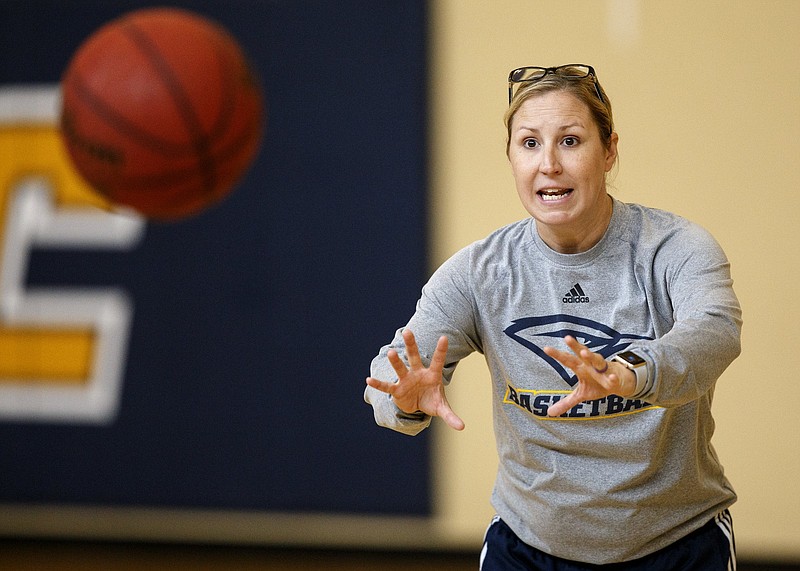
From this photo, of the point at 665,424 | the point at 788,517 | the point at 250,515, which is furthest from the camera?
the point at 250,515

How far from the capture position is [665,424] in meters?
1.72

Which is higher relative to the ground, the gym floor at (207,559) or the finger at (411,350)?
the finger at (411,350)

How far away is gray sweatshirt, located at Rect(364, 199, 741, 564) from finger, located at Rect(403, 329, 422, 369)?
54 mm

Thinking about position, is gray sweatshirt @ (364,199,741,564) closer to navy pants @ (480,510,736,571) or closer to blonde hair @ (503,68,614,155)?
navy pants @ (480,510,736,571)

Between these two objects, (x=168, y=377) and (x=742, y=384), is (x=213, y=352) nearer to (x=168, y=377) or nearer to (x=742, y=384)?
(x=168, y=377)

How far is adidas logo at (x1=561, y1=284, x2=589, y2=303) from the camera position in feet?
5.77

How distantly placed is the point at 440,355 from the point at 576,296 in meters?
0.27

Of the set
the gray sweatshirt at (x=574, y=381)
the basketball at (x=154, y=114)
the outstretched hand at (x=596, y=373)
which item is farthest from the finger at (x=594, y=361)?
the basketball at (x=154, y=114)

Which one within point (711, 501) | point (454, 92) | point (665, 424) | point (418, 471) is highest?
point (454, 92)

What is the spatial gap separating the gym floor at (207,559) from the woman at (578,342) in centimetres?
231

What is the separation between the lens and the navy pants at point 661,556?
5.80ft

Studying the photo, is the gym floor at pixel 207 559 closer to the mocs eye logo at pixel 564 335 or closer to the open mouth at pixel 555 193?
the mocs eye logo at pixel 564 335

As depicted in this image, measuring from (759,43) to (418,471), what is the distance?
2150 mm

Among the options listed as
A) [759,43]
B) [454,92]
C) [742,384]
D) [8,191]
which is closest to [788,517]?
[742,384]
